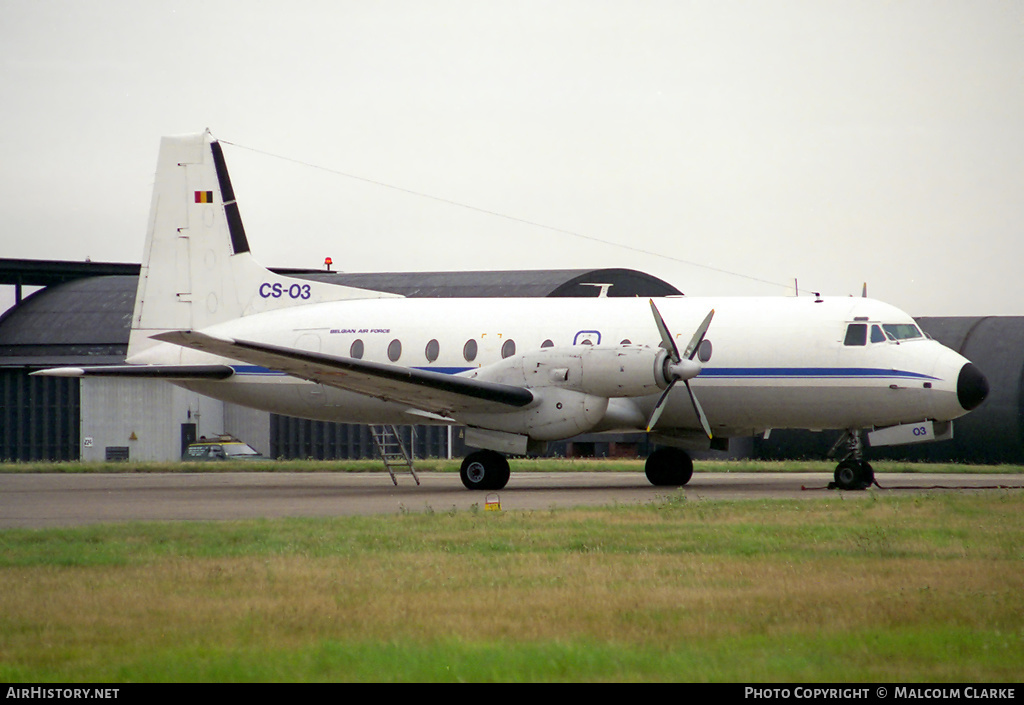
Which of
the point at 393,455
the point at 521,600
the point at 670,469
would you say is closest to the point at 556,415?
the point at 670,469

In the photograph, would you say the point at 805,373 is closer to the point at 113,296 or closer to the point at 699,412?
the point at 699,412

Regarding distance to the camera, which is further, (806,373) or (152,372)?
(152,372)

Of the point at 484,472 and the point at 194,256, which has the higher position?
the point at 194,256

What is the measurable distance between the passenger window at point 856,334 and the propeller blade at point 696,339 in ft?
8.65

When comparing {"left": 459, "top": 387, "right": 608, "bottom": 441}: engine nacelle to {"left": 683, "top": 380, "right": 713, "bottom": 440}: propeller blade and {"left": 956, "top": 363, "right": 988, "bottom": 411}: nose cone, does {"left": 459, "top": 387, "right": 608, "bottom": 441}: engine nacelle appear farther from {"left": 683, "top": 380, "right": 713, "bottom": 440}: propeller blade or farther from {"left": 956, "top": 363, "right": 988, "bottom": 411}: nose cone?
{"left": 956, "top": 363, "right": 988, "bottom": 411}: nose cone

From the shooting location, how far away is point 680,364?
864 inches

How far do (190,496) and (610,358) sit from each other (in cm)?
862

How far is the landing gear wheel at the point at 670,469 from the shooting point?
24.8m

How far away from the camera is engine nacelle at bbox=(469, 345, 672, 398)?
71.7 ft

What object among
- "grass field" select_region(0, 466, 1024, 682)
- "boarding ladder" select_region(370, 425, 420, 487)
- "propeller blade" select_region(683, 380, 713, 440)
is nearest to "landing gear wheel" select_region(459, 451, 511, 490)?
"boarding ladder" select_region(370, 425, 420, 487)

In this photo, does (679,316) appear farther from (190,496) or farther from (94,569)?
(94,569)

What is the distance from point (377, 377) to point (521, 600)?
12777 mm

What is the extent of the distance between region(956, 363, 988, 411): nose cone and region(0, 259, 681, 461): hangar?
2223 centimetres

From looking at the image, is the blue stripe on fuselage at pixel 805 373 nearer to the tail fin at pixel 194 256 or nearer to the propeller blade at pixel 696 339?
the propeller blade at pixel 696 339
